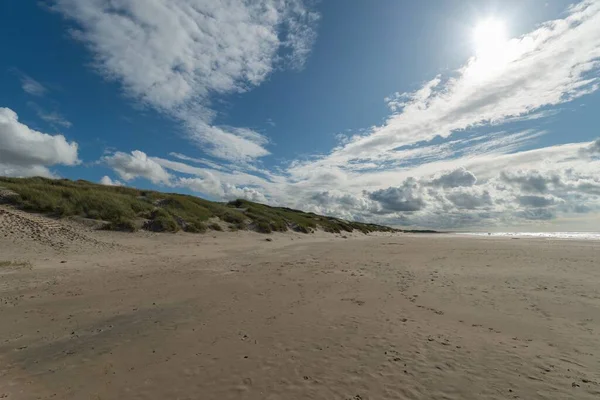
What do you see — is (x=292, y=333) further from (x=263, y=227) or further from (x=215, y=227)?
(x=263, y=227)

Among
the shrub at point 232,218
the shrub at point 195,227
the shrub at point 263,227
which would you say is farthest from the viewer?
the shrub at point 263,227

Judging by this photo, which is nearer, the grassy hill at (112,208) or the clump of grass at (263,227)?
the grassy hill at (112,208)

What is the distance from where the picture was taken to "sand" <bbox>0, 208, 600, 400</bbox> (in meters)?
5.13

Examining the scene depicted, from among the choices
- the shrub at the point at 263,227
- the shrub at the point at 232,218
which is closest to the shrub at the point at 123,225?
the shrub at the point at 232,218

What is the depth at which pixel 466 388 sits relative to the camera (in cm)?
504

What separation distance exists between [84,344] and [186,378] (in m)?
3.15

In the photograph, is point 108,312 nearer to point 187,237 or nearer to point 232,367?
point 232,367

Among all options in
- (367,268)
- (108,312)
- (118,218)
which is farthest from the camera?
(118,218)

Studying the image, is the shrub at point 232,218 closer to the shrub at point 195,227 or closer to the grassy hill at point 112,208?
the grassy hill at point 112,208

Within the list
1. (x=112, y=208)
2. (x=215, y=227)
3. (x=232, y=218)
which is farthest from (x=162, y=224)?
(x=232, y=218)

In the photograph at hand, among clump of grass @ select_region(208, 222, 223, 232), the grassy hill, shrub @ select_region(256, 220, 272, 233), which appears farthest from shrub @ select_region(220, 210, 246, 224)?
clump of grass @ select_region(208, 222, 223, 232)

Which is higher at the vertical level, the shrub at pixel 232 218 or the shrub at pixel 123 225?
the shrub at pixel 232 218

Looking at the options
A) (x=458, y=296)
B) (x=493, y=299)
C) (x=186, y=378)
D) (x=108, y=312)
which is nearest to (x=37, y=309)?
(x=108, y=312)

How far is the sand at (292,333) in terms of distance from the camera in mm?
5133
